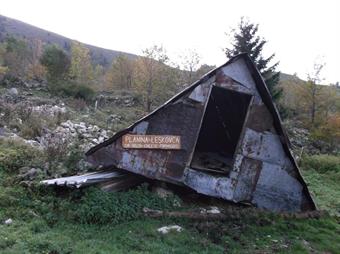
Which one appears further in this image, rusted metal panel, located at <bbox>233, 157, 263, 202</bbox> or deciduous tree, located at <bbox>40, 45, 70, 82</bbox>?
deciduous tree, located at <bbox>40, 45, 70, 82</bbox>

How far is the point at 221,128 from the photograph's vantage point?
10.8 meters

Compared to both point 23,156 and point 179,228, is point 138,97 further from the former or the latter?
point 179,228

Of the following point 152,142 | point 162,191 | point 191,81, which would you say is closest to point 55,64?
point 191,81

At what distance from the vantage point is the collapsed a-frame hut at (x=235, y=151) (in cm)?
762

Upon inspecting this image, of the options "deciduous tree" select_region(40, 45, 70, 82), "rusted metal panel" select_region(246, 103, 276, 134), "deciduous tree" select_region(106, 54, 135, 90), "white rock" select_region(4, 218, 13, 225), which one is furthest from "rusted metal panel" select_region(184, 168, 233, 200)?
Answer: "deciduous tree" select_region(106, 54, 135, 90)

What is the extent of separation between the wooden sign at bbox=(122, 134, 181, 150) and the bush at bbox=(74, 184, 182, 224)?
0.89 metres

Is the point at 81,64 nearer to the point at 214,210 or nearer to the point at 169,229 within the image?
the point at 214,210

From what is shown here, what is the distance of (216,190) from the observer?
778cm

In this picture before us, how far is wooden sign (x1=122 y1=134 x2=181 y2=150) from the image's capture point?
24.9 ft

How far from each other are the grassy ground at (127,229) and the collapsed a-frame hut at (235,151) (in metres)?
0.54

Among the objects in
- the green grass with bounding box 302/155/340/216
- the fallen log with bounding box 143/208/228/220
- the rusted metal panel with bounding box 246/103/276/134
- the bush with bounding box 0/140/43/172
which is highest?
the rusted metal panel with bounding box 246/103/276/134

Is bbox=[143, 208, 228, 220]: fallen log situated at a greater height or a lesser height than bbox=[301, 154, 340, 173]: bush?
lesser

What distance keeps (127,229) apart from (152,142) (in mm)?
2077

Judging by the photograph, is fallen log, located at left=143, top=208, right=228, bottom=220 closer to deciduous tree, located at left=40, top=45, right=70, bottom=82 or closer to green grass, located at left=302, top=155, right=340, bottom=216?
green grass, located at left=302, top=155, right=340, bottom=216
